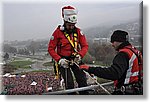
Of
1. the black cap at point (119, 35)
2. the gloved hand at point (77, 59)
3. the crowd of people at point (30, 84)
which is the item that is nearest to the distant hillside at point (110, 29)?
the black cap at point (119, 35)

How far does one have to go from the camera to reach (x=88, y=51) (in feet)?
8.48

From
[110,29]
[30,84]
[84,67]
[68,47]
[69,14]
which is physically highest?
[69,14]

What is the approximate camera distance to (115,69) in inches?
99.7

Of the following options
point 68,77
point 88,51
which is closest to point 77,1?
point 88,51

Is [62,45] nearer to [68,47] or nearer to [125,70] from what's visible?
[68,47]

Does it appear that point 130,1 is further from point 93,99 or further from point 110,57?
point 93,99

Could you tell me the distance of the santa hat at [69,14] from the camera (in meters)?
2.57

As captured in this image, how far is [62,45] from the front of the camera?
2.56 m

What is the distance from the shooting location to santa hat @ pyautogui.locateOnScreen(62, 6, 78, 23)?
2.57m

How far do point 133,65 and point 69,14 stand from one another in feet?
1.77

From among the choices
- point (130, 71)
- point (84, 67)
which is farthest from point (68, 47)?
point (130, 71)

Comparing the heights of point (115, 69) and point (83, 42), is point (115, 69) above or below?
below

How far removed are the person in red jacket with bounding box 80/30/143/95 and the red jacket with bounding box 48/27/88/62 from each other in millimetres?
154

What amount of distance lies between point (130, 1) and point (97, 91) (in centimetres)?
64
